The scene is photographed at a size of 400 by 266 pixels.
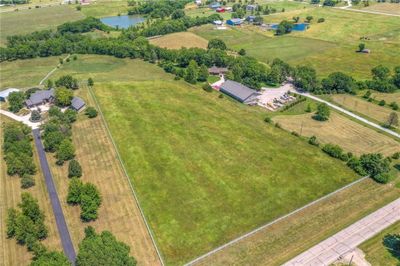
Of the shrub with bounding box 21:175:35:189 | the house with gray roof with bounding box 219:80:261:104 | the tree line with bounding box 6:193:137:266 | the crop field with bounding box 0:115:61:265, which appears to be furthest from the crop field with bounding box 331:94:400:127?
the shrub with bounding box 21:175:35:189

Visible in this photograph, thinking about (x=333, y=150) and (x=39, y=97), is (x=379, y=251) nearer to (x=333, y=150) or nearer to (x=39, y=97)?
(x=333, y=150)

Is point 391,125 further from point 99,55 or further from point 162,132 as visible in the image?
point 99,55

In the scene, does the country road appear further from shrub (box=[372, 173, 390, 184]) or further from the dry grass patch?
the dry grass patch

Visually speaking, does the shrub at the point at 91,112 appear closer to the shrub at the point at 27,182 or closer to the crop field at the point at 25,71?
the shrub at the point at 27,182

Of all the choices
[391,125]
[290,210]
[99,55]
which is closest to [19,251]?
[290,210]

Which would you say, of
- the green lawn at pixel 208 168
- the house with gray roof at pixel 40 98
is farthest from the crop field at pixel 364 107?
the house with gray roof at pixel 40 98
